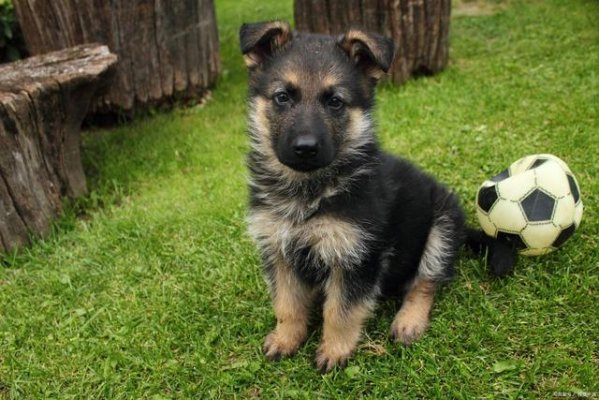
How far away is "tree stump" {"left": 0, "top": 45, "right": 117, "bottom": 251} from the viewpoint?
14.5 feet

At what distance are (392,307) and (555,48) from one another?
5.30 m

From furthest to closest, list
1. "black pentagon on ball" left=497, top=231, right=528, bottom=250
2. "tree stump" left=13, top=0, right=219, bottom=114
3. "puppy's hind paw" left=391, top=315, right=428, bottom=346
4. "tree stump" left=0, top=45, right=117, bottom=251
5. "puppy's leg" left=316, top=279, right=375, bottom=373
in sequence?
"tree stump" left=13, top=0, right=219, bottom=114
"tree stump" left=0, top=45, right=117, bottom=251
"black pentagon on ball" left=497, top=231, right=528, bottom=250
"puppy's hind paw" left=391, top=315, right=428, bottom=346
"puppy's leg" left=316, top=279, right=375, bottom=373

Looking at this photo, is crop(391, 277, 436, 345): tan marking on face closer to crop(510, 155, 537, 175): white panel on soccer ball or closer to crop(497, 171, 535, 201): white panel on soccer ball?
crop(497, 171, 535, 201): white panel on soccer ball

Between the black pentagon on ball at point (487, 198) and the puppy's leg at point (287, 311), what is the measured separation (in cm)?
127

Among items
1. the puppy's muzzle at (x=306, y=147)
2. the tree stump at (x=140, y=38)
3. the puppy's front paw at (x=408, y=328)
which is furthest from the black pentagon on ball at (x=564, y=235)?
the tree stump at (x=140, y=38)

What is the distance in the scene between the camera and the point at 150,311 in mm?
3797

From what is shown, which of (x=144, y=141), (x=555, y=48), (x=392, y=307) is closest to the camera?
(x=392, y=307)

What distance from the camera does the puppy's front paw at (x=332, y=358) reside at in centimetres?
321

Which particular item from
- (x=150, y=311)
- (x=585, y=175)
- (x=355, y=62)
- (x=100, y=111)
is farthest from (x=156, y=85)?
(x=585, y=175)

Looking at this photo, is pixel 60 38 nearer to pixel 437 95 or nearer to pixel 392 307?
pixel 437 95

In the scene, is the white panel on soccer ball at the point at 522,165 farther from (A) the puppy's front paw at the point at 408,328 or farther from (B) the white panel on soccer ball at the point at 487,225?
(A) the puppy's front paw at the point at 408,328

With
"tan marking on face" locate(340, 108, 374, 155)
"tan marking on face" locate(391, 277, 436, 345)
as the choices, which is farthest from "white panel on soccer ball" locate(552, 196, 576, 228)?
"tan marking on face" locate(340, 108, 374, 155)

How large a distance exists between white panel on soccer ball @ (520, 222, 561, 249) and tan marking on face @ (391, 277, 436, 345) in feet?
2.15

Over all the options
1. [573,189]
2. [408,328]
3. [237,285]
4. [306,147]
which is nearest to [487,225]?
[573,189]
